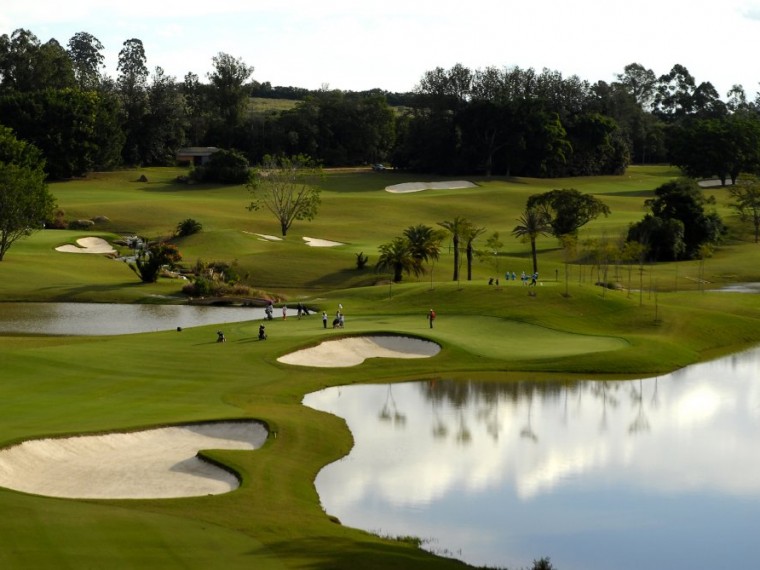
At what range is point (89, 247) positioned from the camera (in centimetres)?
10612

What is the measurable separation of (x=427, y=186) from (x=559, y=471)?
123362 mm

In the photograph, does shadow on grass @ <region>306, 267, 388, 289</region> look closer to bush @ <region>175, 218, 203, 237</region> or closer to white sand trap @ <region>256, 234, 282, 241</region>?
white sand trap @ <region>256, 234, 282, 241</region>

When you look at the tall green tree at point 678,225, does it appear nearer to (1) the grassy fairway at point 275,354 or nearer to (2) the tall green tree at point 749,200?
(1) the grassy fairway at point 275,354

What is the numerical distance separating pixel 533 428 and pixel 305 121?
135 metres

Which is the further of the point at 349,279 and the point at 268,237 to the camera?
the point at 268,237

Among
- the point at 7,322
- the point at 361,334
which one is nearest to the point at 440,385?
the point at 361,334

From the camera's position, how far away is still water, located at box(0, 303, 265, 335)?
6856cm

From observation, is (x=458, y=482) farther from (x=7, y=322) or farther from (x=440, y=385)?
(x=7, y=322)

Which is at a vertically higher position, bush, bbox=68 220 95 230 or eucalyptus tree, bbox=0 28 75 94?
eucalyptus tree, bbox=0 28 75 94

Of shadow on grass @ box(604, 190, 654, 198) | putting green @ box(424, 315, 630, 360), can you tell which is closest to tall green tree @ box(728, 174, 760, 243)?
shadow on grass @ box(604, 190, 654, 198)

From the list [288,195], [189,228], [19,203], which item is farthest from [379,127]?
[19,203]

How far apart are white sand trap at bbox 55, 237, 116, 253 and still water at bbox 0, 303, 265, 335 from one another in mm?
24773

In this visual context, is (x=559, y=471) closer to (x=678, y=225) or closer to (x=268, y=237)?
(x=678, y=225)

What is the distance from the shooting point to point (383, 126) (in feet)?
609
